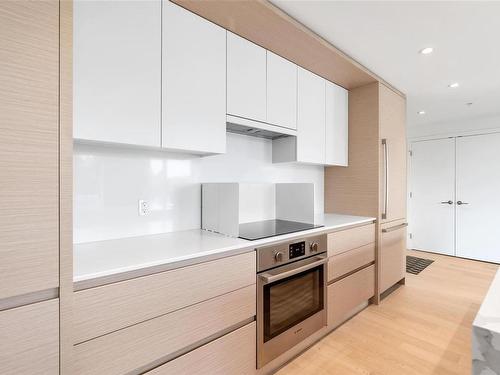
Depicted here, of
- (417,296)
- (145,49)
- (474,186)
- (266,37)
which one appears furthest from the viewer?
(474,186)

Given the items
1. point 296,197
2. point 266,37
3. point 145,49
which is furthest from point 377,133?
point 145,49

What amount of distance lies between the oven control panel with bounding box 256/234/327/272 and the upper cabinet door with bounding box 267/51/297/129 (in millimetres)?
933

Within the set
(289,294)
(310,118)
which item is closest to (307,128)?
(310,118)

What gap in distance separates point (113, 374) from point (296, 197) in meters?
1.73

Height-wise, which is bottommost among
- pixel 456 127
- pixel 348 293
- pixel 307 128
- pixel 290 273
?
pixel 348 293

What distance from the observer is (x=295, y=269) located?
5.65 ft

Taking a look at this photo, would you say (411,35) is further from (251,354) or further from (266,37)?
(251,354)

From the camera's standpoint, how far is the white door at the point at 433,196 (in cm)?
450

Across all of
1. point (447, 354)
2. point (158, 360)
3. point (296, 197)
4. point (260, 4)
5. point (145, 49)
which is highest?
point (260, 4)

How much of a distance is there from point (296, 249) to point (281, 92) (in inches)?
48.8

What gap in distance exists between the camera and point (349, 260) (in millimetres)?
2332

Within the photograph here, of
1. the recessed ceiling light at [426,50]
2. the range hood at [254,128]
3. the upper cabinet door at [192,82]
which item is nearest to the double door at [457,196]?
the recessed ceiling light at [426,50]

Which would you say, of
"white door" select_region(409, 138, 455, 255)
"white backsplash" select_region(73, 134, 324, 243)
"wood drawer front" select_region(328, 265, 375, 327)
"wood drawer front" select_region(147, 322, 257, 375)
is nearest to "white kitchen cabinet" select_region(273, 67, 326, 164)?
"white backsplash" select_region(73, 134, 324, 243)

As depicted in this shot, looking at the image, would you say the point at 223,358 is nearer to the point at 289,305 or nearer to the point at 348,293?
the point at 289,305
